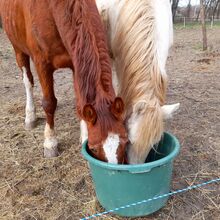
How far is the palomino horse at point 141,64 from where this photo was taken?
5.92 ft

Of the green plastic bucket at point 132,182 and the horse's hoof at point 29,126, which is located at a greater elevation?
the green plastic bucket at point 132,182

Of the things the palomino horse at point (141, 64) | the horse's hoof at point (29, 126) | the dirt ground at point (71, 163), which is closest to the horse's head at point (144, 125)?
the palomino horse at point (141, 64)

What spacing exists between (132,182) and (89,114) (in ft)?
1.66

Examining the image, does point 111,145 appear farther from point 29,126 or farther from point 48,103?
point 29,126

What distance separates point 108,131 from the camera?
1.75m

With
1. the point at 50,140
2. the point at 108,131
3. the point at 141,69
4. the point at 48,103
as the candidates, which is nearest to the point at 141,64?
the point at 141,69

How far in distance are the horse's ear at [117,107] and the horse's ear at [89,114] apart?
0.37 feet

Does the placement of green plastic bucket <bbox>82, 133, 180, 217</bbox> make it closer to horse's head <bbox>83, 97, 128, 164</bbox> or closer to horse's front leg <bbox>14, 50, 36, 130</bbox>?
horse's head <bbox>83, 97, 128, 164</bbox>

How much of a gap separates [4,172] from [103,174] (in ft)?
4.02

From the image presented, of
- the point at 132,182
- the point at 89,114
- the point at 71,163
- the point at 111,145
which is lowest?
the point at 71,163

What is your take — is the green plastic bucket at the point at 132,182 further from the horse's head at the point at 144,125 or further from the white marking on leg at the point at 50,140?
the white marking on leg at the point at 50,140

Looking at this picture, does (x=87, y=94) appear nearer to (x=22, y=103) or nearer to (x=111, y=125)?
(x=111, y=125)

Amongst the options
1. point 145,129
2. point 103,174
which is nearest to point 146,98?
point 145,129

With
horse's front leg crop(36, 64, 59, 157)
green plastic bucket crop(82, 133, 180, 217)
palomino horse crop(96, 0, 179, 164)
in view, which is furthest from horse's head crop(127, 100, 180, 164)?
horse's front leg crop(36, 64, 59, 157)
